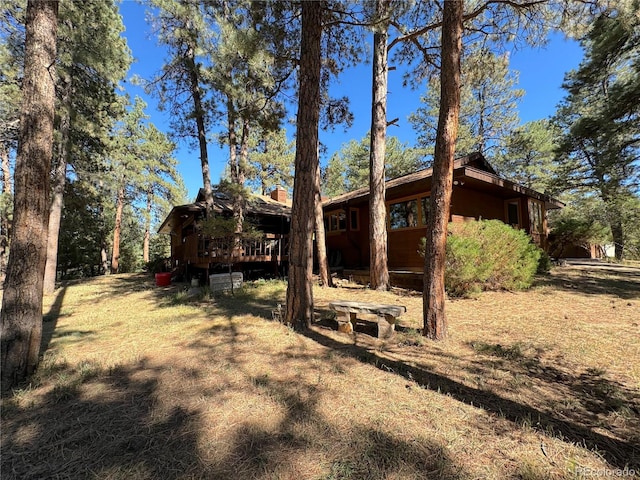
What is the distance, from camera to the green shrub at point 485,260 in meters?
6.95

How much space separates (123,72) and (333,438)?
1465 centimetres

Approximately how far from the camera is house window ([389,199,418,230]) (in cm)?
1018

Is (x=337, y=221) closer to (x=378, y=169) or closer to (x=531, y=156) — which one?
(x=378, y=169)

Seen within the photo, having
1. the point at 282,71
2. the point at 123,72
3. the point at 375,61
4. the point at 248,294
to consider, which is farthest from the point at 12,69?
the point at 375,61

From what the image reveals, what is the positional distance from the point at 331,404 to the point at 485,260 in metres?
6.40

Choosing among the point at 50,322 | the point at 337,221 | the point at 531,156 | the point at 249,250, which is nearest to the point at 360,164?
the point at 531,156

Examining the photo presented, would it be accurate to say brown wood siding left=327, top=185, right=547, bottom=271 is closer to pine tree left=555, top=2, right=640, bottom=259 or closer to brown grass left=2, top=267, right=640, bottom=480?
pine tree left=555, top=2, right=640, bottom=259

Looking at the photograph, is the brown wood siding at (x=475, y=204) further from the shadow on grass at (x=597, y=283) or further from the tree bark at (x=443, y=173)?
the tree bark at (x=443, y=173)

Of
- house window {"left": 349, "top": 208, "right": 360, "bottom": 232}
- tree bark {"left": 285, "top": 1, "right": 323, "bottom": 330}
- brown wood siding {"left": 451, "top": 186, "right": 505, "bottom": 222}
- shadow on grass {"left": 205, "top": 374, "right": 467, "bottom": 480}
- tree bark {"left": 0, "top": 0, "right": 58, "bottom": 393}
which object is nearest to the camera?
shadow on grass {"left": 205, "top": 374, "right": 467, "bottom": 480}

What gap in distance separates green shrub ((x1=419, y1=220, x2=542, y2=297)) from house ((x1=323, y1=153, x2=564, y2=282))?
183 centimetres

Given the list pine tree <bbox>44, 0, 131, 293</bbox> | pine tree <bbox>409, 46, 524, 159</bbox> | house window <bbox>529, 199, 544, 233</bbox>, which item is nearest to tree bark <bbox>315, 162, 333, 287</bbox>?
pine tree <bbox>44, 0, 131, 293</bbox>

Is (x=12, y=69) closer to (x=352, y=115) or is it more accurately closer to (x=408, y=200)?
(x=352, y=115)

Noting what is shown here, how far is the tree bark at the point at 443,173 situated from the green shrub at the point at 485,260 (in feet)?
10.7

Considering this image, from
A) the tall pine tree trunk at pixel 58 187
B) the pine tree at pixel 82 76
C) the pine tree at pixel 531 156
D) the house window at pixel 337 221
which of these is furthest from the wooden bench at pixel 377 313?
the pine tree at pixel 531 156
